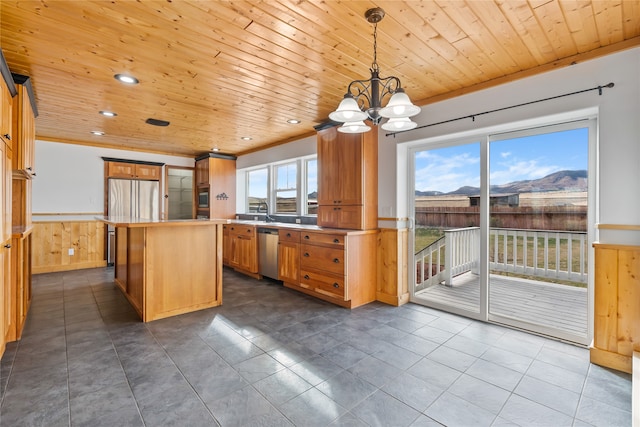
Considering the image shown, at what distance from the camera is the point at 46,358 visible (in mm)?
2336

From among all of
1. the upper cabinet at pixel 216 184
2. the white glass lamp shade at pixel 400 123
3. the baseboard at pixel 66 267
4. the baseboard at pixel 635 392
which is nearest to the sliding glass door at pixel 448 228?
the baseboard at pixel 635 392

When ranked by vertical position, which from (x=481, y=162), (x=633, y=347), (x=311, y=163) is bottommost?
(x=633, y=347)

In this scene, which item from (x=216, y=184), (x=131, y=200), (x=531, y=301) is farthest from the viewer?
(x=216, y=184)

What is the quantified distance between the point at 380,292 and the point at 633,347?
2.24 metres

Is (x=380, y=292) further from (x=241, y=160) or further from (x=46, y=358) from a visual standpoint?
(x=241, y=160)

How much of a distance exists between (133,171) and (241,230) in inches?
112

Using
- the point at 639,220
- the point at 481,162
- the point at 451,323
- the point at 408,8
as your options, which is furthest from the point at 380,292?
the point at 408,8

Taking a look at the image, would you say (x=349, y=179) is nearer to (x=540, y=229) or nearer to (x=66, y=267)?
(x=540, y=229)

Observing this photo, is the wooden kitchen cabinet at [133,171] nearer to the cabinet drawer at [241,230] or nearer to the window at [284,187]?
the window at [284,187]

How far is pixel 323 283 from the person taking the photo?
3.81 meters

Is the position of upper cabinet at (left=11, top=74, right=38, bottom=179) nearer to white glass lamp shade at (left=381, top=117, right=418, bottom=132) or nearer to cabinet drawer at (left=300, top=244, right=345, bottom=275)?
cabinet drawer at (left=300, top=244, right=345, bottom=275)

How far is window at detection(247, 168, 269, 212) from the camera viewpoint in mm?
6371

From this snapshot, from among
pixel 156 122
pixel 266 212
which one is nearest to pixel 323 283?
pixel 266 212

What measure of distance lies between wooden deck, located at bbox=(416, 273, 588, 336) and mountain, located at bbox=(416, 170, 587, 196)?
912mm
